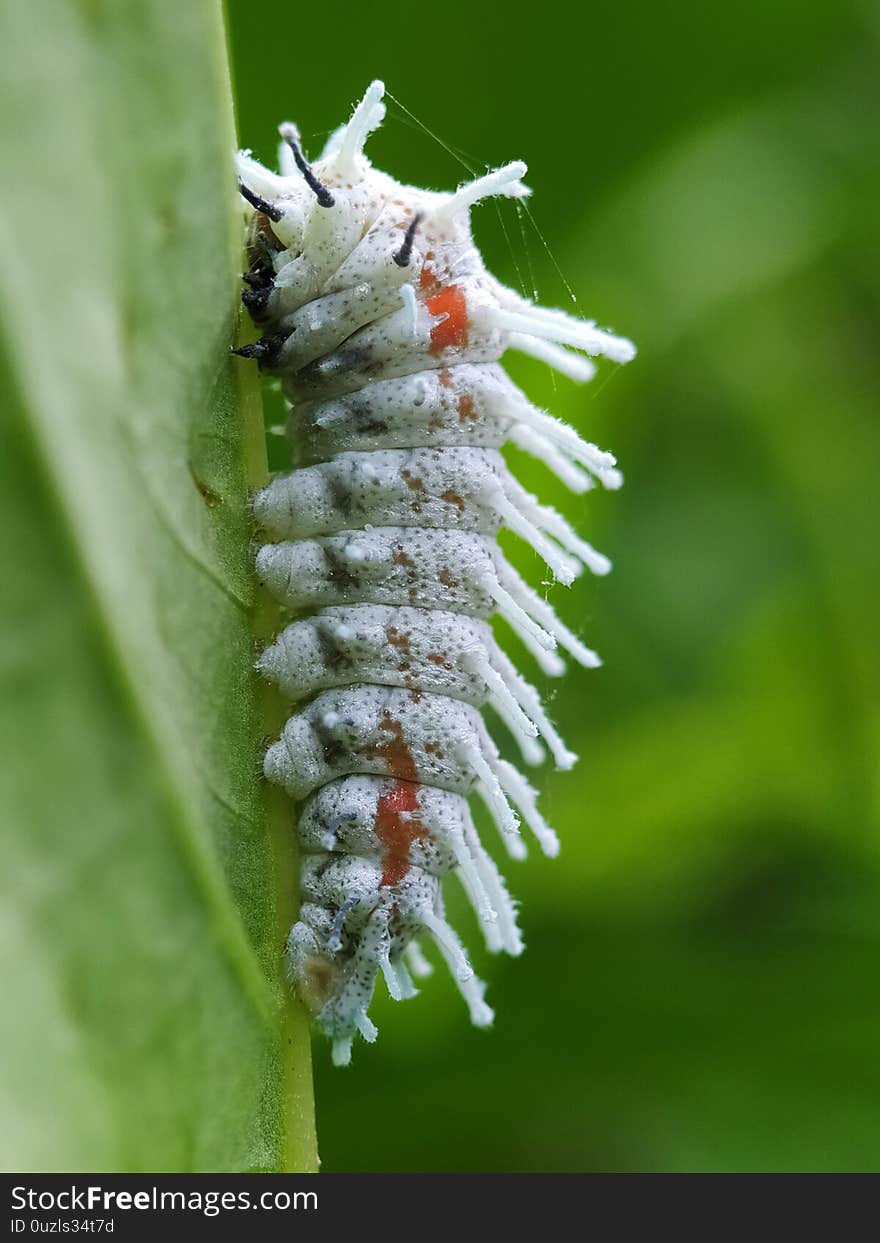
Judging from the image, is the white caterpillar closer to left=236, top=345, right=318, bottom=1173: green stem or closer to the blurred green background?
left=236, top=345, right=318, bottom=1173: green stem

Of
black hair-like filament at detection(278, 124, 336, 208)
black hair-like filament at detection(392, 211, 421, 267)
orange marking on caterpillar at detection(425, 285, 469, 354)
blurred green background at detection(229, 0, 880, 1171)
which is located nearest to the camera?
black hair-like filament at detection(278, 124, 336, 208)

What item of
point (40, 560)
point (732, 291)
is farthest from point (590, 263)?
point (40, 560)

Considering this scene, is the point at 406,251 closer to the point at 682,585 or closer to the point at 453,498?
the point at 453,498

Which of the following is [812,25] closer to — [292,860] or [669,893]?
[669,893]

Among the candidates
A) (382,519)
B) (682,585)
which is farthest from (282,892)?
(682,585)

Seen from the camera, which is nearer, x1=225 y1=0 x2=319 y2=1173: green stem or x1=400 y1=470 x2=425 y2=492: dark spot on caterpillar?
x1=225 y1=0 x2=319 y2=1173: green stem

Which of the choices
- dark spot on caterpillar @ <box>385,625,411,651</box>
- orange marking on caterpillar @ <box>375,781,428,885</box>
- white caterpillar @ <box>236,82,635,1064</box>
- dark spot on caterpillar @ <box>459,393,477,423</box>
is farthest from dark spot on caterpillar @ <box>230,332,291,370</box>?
orange marking on caterpillar @ <box>375,781,428,885</box>
